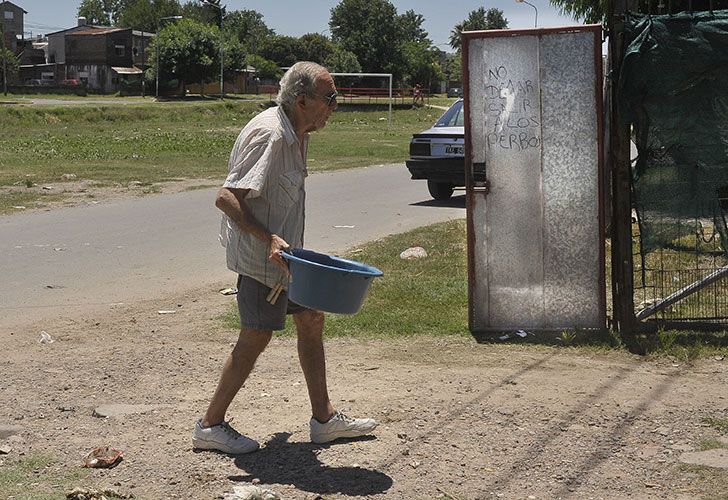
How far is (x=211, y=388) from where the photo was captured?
6.52 meters

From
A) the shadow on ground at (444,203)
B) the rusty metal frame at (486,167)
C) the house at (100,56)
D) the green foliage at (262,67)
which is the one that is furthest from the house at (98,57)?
the rusty metal frame at (486,167)

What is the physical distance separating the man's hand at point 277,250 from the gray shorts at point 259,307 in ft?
0.76

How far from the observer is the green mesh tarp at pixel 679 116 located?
729cm

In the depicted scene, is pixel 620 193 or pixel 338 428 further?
pixel 620 193

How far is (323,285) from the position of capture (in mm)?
4844

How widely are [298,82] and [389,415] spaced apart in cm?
187

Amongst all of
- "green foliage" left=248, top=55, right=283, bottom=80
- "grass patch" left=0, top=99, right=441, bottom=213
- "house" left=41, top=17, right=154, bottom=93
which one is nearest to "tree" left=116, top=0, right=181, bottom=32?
"green foliage" left=248, top=55, right=283, bottom=80

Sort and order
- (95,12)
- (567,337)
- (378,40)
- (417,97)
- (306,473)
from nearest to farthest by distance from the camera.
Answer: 1. (306,473)
2. (567,337)
3. (417,97)
4. (378,40)
5. (95,12)

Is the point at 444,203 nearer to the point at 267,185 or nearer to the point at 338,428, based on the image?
the point at 338,428

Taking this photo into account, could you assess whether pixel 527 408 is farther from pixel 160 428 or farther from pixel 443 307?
pixel 443 307

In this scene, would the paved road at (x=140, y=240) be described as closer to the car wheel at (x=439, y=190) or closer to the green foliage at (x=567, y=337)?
the car wheel at (x=439, y=190)

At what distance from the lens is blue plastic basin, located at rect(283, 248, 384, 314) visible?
4.82 meters

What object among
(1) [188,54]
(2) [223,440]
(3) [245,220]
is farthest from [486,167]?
(1) [188,54]

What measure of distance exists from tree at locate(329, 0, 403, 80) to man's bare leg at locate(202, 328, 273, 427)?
9545cm
